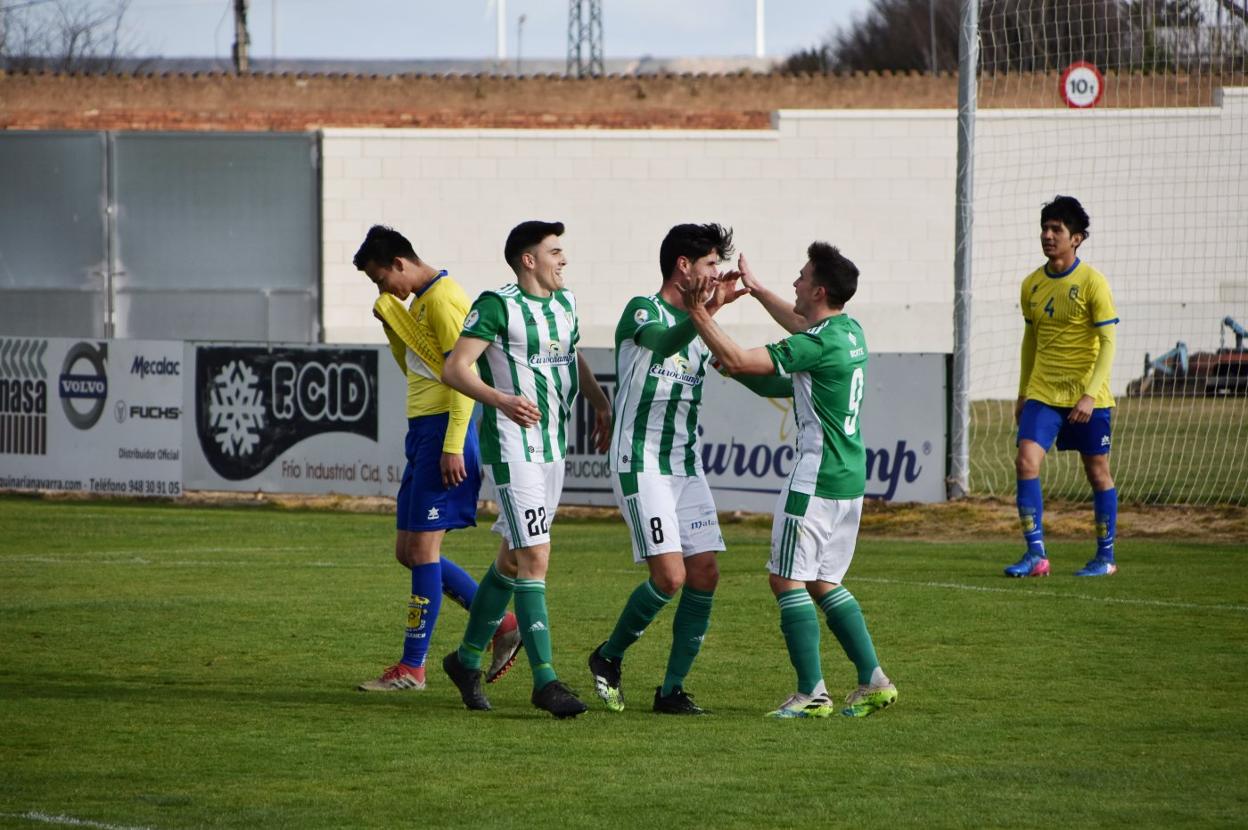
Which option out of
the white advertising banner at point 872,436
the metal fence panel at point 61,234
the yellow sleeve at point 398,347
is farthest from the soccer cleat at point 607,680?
the metal fence panel at point 61,234

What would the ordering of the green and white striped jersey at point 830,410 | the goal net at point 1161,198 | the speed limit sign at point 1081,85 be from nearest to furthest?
the green and white striped jersey at point 830,410
the goal net at point 1161,198
the speed limit sign at point 1081,85

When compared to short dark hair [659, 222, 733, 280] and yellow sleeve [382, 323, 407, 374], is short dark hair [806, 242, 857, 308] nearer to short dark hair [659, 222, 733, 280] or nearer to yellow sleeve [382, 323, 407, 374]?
short dark hair [659, 222, 733, 280]

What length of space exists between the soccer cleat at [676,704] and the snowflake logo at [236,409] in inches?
446

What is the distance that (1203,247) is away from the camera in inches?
757

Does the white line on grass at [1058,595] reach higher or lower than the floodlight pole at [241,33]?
lower

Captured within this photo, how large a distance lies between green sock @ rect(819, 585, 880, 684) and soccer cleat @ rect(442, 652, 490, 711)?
5.04ft

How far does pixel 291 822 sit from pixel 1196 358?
1638 centimetres

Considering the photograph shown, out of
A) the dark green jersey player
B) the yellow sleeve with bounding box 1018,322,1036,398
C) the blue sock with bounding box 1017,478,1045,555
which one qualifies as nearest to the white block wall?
the yellow sleeve with bounding box 1018,322,1036,398

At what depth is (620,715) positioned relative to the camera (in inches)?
273

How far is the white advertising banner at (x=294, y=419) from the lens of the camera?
17.1 meters

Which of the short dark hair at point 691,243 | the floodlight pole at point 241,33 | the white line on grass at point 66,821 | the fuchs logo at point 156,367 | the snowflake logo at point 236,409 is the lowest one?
the white line on grass at point 66,821

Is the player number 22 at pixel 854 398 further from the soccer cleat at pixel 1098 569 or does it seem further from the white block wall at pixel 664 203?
the white block wall at pixel 664 203

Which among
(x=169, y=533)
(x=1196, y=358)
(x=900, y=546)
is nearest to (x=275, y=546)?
(x=169, y=533)

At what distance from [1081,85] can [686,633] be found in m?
13.6
